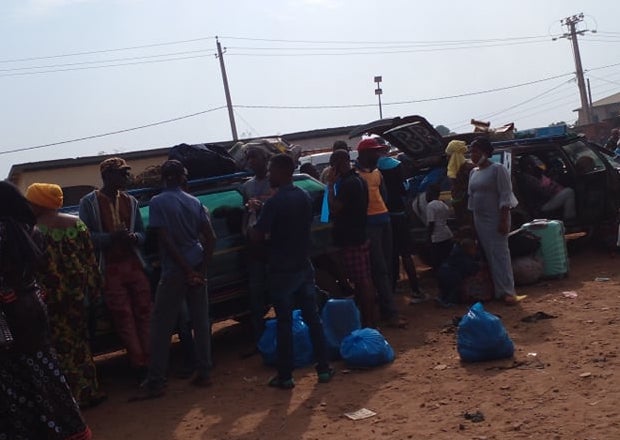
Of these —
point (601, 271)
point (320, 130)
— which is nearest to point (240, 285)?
point (601, 271)

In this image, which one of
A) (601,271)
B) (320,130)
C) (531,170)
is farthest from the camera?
(320,130)

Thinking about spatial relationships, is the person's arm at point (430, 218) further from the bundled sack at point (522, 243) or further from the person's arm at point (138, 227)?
the person's arm at point (138, 227)

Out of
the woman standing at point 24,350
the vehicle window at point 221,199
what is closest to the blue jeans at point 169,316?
the vehicle window at point 221,199

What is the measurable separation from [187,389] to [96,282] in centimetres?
119

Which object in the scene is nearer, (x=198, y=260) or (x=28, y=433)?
(x=28, y=433)

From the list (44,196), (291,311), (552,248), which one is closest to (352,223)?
(291,311)

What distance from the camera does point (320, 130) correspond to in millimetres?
37219

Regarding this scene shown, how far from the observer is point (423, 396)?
5.55 meters

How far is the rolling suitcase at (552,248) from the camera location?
929 cm

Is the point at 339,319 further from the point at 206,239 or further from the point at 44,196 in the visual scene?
the point at 44,196

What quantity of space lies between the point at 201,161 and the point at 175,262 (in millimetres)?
2037

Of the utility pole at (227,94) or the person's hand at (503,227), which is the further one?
the utility pole at (227,94)

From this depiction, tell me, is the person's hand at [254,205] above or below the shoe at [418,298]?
above

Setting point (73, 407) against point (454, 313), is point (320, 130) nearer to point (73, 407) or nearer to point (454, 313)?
point (454, 313)
